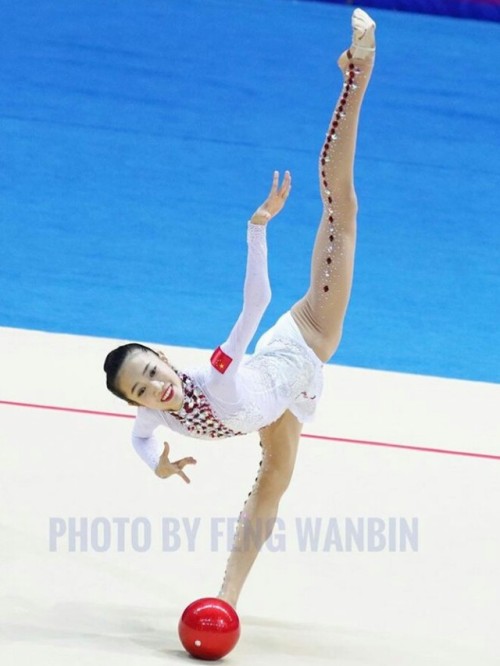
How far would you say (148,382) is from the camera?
3.43 metres

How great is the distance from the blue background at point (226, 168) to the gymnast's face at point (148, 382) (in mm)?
2463

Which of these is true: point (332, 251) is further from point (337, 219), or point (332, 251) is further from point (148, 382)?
point (148, 382)

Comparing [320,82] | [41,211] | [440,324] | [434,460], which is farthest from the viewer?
[320,82]

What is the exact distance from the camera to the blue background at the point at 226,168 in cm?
633

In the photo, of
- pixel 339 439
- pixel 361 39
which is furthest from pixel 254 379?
pixel 339 439

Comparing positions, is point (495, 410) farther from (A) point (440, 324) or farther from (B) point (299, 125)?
(B) point (299, 125)

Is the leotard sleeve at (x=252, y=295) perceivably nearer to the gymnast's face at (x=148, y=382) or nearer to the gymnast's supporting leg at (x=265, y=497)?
the gymnast's face at (x=148, y=382)

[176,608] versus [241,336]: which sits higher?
[241,336]

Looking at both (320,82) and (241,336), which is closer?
(241,336)

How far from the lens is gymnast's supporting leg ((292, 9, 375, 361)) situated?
3.93 metres

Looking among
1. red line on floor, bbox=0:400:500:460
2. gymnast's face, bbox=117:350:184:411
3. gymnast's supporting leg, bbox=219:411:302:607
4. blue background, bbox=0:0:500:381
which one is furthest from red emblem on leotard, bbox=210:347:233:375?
blue background, bbox=0:0:500:381

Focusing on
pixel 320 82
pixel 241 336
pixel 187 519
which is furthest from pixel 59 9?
pixel 241 336

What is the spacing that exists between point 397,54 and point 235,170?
2.58m

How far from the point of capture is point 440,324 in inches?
249
